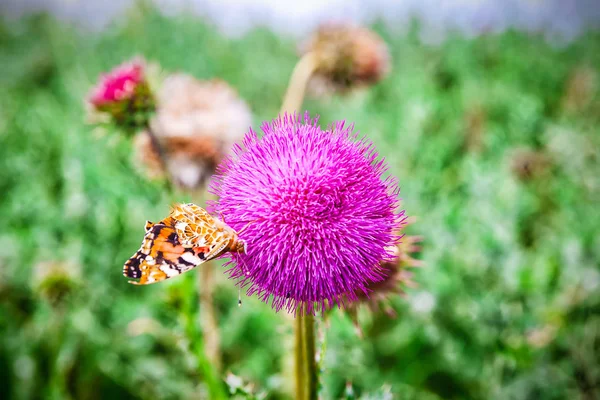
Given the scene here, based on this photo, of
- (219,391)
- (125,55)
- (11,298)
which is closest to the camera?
(219,391)

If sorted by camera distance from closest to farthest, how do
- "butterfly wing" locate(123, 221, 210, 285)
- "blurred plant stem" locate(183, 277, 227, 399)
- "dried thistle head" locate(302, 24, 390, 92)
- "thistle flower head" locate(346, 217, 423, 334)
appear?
"butterfly wing" locate(123, 221, 210, 285) < "thistle flower head" locate(346, 217, 423, 334) < "blurred plant stem" locate(183, 277, 227, 399) < "dried thistle head" locate(302, 24, 390, 92)

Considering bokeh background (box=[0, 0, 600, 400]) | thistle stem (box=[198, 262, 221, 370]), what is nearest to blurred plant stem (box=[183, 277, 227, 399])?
bokeh background (box=[0, 0, 600, 400])

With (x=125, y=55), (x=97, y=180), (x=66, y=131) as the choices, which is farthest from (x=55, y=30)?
(x=97, y=180)

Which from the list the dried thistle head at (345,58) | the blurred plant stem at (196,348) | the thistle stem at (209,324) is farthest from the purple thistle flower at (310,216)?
the dried thistle head at (345,58)

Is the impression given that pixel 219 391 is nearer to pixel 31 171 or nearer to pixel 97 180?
pixel 97 180

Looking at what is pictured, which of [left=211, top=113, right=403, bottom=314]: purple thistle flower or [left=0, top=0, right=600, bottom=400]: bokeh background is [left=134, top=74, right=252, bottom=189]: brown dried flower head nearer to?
[left=0, top=0, right=600, bottom=400]: bokeh background

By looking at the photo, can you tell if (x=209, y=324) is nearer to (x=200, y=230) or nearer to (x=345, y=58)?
(x=200, y=230)

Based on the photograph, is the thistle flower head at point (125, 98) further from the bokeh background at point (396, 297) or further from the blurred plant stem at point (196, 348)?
the blurred plant stem at point (196, 348)
